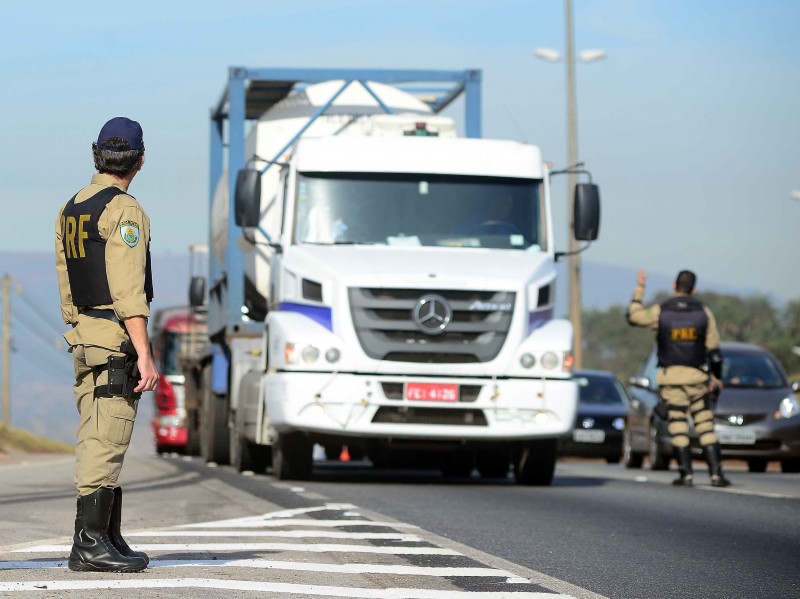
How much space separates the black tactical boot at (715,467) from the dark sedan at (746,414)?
4062mm

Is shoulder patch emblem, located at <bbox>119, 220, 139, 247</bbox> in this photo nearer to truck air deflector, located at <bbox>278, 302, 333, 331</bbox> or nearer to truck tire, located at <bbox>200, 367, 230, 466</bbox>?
truck air deflector, located at <bbox>278, 302, 333, 331</bbox>

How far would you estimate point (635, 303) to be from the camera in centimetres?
1705

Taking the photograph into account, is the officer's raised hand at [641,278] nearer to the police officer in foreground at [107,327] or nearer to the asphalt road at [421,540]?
the asphalt road at [421,540]

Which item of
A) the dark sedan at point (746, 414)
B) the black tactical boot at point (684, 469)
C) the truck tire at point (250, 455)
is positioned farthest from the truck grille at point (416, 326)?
the dark sedan at point (746, 414)

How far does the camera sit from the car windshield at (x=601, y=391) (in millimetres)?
30047

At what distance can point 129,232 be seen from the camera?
24.9ft

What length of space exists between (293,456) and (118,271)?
9.49 meters

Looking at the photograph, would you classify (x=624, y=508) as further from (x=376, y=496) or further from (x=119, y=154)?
(x=119, y=154)

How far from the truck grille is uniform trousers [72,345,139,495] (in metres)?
7.93

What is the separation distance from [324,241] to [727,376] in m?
8.48

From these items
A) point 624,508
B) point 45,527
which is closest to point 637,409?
point 624,508

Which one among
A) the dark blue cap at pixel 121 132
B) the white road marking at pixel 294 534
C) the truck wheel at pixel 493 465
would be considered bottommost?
the white road marking at pixel 294 534

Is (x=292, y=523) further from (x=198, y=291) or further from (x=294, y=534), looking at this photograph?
(x=198, y=291)

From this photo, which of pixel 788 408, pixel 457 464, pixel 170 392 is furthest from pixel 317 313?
pixel 170 392
